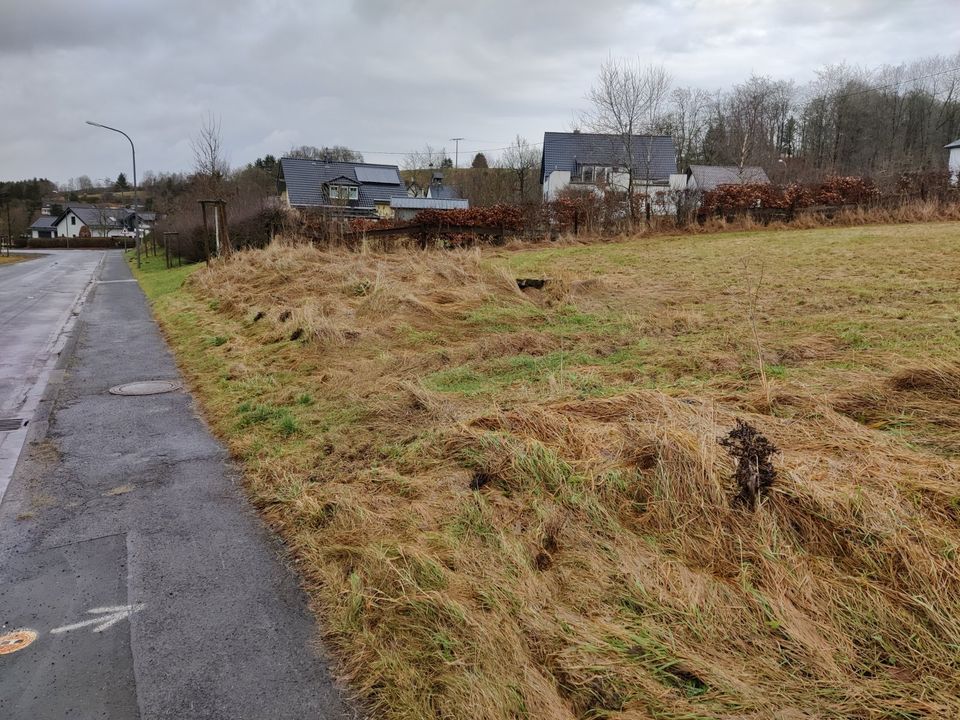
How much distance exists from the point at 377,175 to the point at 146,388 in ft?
184

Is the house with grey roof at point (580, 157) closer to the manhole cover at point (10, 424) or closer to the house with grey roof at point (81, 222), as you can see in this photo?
the manhole cover at point (10, 424)

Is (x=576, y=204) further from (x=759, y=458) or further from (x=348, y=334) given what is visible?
(x=759, y=458)

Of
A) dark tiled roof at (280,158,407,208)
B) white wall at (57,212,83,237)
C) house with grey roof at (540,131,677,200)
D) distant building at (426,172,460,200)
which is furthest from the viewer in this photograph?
white wall at (57,212,83,237)

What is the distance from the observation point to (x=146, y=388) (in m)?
8.09

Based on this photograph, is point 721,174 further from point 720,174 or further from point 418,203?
point 418,203

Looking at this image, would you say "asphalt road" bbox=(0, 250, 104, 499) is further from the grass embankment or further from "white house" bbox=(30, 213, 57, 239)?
"white house" bbox=(30, 213, 57, 239)

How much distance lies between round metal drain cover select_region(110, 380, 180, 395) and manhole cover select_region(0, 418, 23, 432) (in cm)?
122

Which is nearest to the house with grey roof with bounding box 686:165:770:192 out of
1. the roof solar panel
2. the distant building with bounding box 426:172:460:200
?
the distant building with bounding box 426:172:460:200

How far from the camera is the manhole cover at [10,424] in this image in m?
6.43

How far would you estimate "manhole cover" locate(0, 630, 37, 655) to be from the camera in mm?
2953

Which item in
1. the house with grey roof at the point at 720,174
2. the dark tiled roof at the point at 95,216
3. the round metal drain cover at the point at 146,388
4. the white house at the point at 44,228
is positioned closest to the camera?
the round metal drain cover at the point at 146,388

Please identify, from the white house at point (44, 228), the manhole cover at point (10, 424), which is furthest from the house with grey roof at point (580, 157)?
→ the white house at point (44, 228)

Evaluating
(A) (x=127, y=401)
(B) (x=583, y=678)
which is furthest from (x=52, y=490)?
(B) (x=583, y=678)

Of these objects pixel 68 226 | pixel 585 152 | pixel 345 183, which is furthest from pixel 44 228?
pixel 585 152
